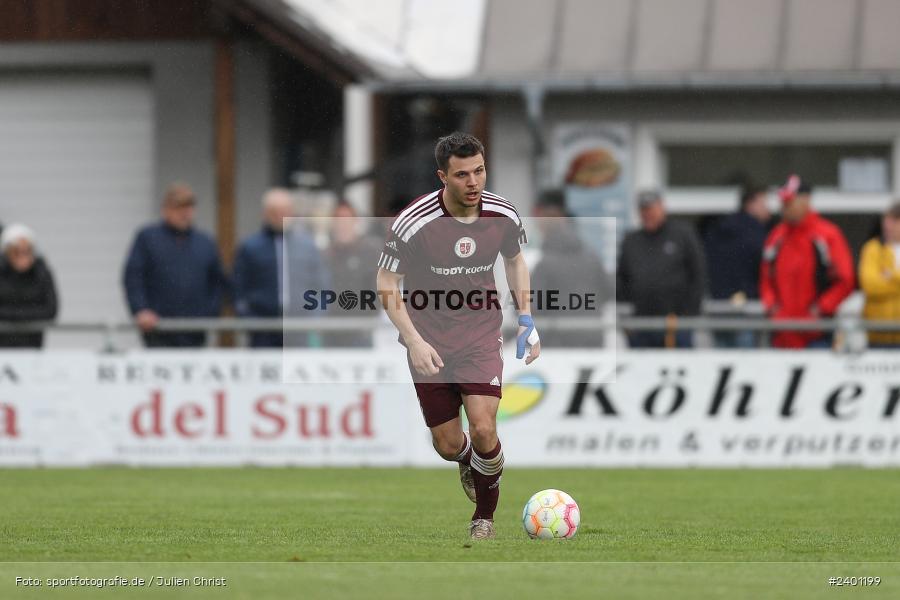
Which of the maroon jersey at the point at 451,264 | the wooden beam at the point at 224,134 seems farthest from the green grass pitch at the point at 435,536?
the wooden beam at the point at 224,134

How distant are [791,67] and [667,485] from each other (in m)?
7.10

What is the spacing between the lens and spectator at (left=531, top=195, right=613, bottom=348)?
15.5m

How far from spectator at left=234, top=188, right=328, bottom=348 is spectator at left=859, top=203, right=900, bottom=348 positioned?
15.5ft

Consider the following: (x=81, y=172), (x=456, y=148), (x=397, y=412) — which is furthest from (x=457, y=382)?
(x=81, y=172)

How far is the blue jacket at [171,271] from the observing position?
52.5ft

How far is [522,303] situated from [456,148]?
101 centimetres

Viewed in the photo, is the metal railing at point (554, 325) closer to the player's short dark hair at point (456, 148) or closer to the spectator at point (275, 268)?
the spectator at point (275, 268)

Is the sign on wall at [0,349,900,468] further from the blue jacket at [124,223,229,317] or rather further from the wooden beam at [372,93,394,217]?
the wooden beam at [372,93,394,217]

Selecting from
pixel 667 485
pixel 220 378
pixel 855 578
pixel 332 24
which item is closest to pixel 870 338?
pixel 667 485

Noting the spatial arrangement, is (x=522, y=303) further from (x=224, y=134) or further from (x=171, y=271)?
(x=224, y=134)

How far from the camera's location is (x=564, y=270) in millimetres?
15562

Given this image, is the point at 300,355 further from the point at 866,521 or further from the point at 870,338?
the point at 866,521

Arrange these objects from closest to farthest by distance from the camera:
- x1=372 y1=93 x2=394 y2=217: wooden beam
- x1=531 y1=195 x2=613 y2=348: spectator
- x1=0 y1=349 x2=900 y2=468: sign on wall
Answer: x1=531 y1=195 x2=613 y2=348: spectator
x1=0 y1=349 x2=900 y2=468: sign on wall
x1=372 y1=93 x2=394 y2=217: wooden beam

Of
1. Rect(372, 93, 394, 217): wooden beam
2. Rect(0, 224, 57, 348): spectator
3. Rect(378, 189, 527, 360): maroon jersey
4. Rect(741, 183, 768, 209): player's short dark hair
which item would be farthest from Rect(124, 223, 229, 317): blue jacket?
A: Rect(378, 189, 527, 360): maroon jersey
